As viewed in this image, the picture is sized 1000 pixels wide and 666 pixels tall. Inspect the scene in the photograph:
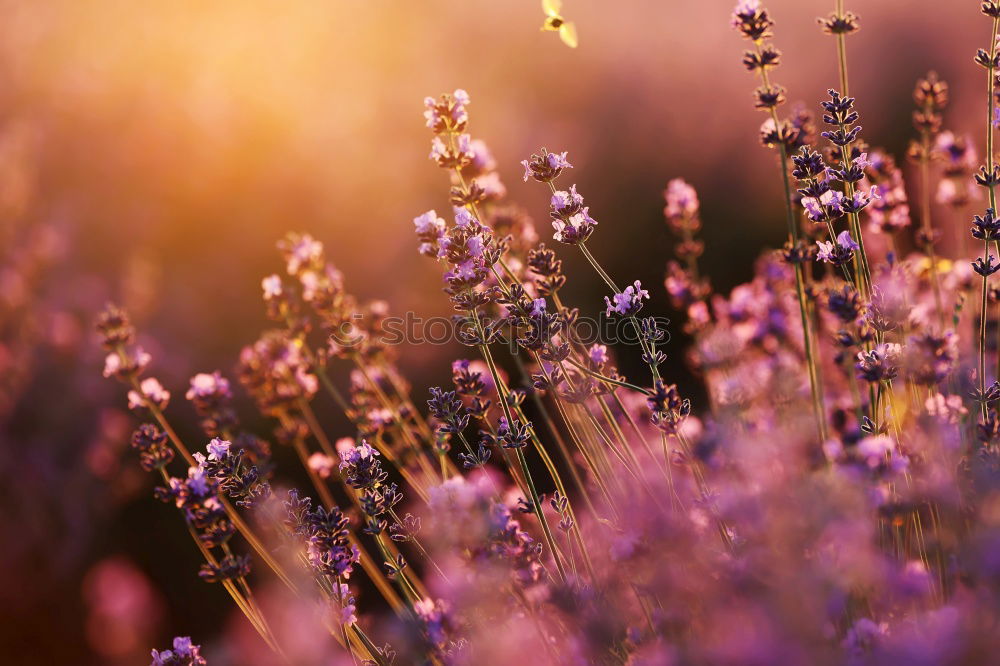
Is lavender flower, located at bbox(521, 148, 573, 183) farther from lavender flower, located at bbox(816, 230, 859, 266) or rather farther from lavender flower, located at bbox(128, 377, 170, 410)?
lavender flower, located at bbox(128, 377, 170, 410)

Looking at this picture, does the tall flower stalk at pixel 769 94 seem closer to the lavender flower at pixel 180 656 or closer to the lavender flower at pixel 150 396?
the lavender flower at pixel 180 656

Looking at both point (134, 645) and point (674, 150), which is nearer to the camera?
point (134, 645)

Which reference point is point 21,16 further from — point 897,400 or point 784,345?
point 897,400

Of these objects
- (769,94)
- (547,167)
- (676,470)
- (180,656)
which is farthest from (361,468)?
(769,94)

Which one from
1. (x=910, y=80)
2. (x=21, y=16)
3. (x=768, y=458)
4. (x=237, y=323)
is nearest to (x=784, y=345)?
(x=768, y=458)

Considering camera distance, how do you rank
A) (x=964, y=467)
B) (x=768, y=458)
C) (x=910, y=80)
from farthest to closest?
(x=910, y=80) → (x=964, y=467) → (x=768, y=458)
